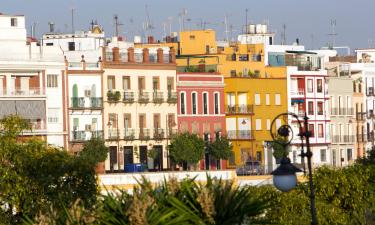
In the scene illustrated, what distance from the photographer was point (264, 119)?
107 m

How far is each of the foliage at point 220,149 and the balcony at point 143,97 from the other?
14.5ft

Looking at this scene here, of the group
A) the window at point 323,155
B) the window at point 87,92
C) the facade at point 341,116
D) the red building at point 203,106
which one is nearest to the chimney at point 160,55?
the red building at point 203,106

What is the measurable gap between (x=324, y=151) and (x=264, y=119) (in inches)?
280

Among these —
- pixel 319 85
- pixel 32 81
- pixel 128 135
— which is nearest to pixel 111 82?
pixel 128 135

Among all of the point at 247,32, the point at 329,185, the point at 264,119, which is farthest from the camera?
the point at 247,32

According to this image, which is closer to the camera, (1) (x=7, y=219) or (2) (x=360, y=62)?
(1) (x=7, y=219)

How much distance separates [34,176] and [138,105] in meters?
44.8

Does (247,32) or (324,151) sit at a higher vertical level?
(247,32)

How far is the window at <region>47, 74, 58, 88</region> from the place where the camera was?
93750mm

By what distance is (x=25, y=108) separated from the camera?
91.6 metres

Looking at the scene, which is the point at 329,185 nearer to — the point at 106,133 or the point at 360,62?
the point at 106,133

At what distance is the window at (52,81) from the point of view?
308 ft

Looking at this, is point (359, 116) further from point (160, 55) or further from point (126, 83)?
point (126, 83)

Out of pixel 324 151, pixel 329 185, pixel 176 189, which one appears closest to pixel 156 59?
pixel 324 151
